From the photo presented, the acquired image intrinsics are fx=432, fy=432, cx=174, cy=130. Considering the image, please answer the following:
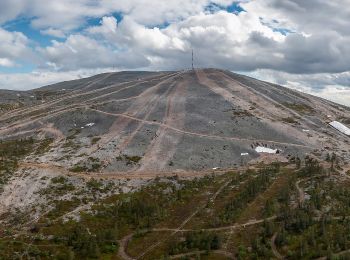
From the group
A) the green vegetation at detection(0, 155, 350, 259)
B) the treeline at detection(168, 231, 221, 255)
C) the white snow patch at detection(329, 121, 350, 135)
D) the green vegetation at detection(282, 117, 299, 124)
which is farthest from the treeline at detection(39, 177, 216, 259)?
the white snow patch at detection(329, 121, 350, 135)

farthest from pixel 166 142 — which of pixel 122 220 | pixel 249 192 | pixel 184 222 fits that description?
pixel 184 222

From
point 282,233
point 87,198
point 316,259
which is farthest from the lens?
point 87,198

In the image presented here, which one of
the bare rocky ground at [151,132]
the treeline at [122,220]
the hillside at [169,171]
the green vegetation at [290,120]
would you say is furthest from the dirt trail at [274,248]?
the green vegetation at [290,120]

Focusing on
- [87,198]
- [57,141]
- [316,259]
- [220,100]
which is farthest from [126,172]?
[220,100]

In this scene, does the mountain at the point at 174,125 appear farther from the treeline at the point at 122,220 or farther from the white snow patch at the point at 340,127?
the treeline at the point at 122,220

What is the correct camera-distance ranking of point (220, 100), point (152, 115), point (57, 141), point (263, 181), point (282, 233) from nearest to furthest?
point (282, 233)
point (263, 181)
point (57, 141)
point (152, 115)
point (220, 100)

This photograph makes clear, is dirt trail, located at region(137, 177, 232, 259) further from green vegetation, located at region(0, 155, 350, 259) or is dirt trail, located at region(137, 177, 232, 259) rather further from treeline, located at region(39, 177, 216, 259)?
treeline, located at region(39, 177, 216, 259)

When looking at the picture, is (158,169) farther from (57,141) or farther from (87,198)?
(57,141)
